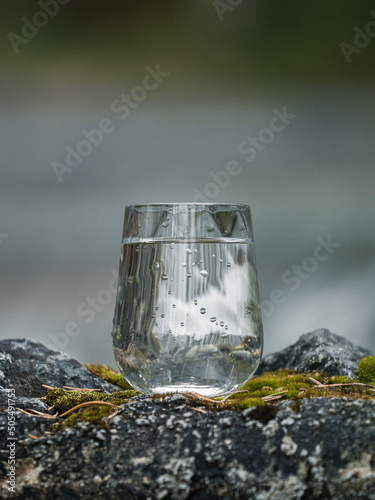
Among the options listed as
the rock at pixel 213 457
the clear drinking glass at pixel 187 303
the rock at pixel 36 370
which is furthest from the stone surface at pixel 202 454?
the rock at pixel 36 370

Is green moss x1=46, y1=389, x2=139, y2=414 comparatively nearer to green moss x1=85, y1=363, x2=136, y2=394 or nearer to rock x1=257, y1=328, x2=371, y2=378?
green moss x1=85, y1=363, x2=136, y2=394

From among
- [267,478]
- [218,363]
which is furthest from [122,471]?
[218,363]

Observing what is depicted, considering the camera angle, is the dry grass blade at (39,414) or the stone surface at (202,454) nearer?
the stone surface at (202,454)

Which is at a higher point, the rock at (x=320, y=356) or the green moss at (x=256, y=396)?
the rock at (x=320, y=356)

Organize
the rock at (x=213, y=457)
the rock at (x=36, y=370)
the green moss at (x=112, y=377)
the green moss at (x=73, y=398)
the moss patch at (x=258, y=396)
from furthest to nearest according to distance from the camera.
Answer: the green moss at (x=112, y=377) → the rock at (x=36, y=370) → the green moss at (x=73, y=398) → the moss patch at (x=258, y=396) → the rock at (x=213, y=457)

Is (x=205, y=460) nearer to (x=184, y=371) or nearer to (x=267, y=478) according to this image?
(x=267, y=478)

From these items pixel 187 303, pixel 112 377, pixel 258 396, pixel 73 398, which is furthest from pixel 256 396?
pixel 112 377

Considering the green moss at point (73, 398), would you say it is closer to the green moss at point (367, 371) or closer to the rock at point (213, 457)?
the rock at point (213, 457)
